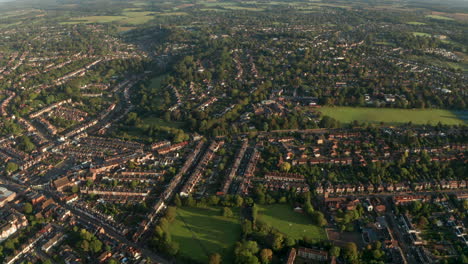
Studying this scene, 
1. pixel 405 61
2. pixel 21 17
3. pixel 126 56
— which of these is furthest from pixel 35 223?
pixel 21 17

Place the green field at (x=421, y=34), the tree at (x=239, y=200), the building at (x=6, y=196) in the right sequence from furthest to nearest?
the green field at (x=421, y=34)
the building at (x=6, y=196)
the tree at (x=239, y=200)

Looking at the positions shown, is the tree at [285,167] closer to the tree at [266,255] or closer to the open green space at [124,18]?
the tree at [266,255]

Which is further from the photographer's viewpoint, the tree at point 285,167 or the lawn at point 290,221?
the tree at point 285,167

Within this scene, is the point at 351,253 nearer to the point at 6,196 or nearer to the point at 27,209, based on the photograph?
the point at 27,209

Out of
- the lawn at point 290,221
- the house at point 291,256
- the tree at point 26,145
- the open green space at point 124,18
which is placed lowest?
the lawn at point 290,221

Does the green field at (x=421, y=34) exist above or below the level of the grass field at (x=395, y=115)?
above

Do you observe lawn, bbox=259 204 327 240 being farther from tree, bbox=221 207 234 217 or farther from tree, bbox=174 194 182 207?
tree, bbox=174 194 182 207

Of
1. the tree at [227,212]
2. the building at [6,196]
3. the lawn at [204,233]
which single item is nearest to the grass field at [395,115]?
the tree at [227,212]
